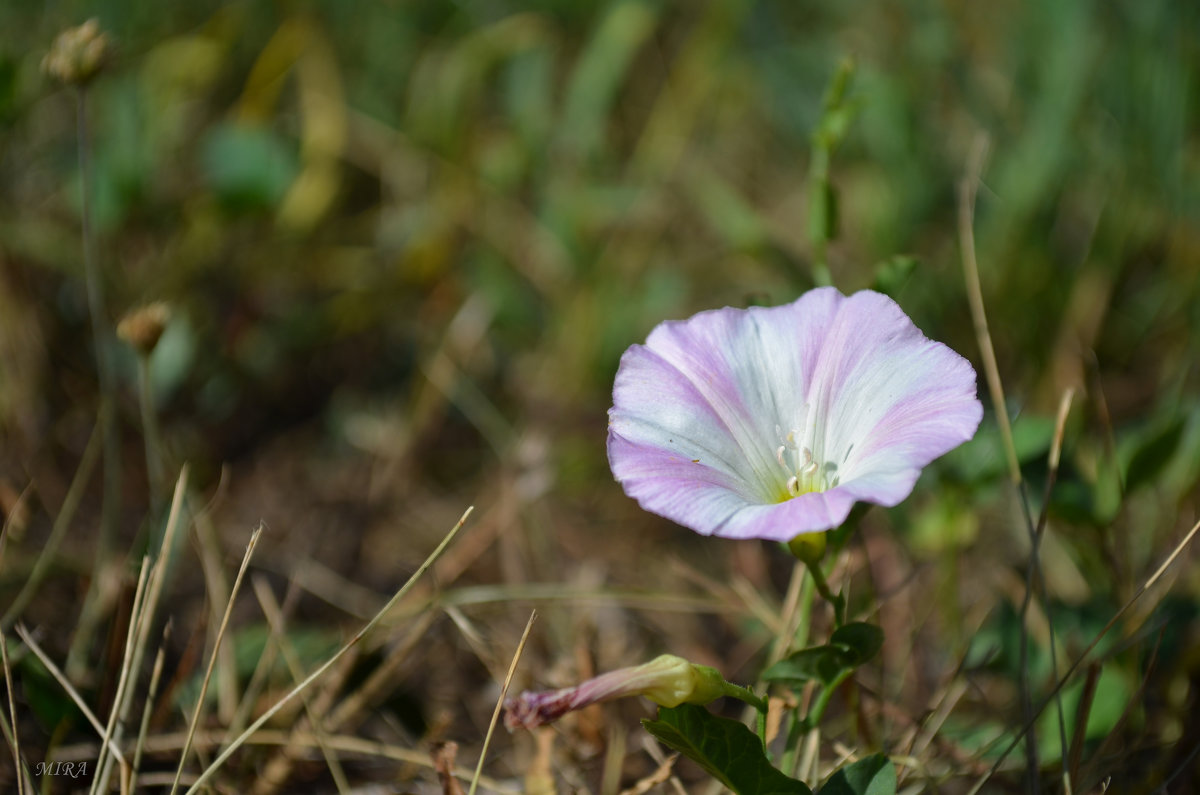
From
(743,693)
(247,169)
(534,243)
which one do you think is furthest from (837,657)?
(247,169)

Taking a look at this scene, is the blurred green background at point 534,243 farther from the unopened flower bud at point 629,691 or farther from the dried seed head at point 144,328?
the unopened flower bud at point 629,691

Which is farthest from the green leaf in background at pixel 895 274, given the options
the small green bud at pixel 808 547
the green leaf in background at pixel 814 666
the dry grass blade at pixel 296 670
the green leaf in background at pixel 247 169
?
the green leaf in background at pixel 247 169

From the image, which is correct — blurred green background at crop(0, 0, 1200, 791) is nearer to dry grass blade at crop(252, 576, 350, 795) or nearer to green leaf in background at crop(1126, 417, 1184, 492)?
green leaf in background at crop(1126, 417, 1184, 492)

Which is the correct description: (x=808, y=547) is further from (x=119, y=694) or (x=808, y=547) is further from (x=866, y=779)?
(x=119, y=694)

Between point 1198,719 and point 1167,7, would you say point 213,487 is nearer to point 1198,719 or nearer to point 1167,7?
point 1198,719

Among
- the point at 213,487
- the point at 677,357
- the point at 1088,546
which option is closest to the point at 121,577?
the point at 213,487

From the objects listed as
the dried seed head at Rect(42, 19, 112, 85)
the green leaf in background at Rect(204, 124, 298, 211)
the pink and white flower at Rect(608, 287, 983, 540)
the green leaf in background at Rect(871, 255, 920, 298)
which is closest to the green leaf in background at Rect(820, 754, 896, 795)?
the pink and white flower at Rect(608, 287, 983, 540)
